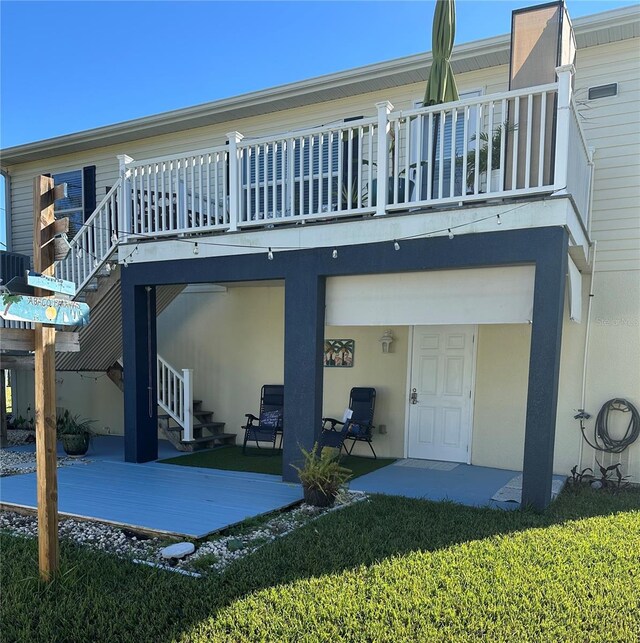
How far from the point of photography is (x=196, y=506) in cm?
474

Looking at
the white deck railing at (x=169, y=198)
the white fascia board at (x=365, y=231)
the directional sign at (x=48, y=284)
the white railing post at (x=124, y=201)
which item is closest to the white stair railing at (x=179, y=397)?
the white fascia board at (x=365, y=231)

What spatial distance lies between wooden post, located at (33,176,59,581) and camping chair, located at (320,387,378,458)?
13.2 feet

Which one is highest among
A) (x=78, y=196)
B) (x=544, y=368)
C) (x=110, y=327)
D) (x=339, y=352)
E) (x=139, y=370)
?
(x=78, y=196)

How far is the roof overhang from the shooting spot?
5851 mm

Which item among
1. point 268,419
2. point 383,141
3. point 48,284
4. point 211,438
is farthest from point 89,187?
point 48,284

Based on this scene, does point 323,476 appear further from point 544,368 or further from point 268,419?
point 268,419

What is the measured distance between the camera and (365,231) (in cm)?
520

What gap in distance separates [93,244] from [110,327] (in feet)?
4.08

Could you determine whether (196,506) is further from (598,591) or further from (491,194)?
(491,194)

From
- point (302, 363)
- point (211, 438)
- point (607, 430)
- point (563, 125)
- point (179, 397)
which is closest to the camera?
point (563, 125)

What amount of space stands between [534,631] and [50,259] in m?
3.48

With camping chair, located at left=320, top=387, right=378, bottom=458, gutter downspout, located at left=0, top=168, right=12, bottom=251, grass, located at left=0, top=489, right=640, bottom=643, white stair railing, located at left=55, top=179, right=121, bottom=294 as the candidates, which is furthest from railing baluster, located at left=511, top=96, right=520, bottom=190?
gutter downspout, located at left=0, top=168, right=12, bottom=251

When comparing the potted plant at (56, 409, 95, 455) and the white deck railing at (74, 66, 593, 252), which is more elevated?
the white deck railing at (74, 66, 593, 252)

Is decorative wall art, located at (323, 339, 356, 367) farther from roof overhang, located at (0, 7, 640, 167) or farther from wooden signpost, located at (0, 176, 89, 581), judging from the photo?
wooden signpost, located at (0, 176, 89, 581)
